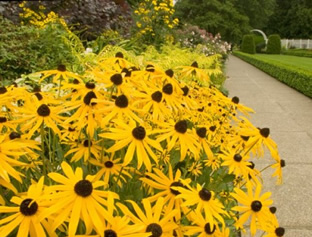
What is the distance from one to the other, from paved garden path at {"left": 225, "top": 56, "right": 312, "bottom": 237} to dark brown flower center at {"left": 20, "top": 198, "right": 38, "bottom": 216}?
233cm

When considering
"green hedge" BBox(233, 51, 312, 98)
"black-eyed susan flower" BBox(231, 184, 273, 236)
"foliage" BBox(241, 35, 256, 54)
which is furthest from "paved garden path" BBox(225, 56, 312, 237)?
"foliage" BBox(241, 35, 256, 54)

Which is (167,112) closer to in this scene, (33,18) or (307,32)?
(33,18)

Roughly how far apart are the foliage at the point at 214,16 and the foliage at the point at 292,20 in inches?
459

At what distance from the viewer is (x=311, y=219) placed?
2.93 m

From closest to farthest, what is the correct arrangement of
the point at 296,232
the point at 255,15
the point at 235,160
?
the point at 235,160 < the point at 296,232 < the point at 255,15

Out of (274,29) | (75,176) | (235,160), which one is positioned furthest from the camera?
(274,29)

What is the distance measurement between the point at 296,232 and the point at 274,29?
57.3 m

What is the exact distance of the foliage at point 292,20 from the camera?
4972 cm

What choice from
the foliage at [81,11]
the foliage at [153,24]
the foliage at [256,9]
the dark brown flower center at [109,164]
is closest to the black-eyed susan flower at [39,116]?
the dark brown flower center at [109,164]

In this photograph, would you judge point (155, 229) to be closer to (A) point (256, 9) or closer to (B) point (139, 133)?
(B) point (139, 133)

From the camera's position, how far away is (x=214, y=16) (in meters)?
39.7

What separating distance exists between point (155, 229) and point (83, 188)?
0.22 m

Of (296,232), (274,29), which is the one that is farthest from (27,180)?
(274,29)

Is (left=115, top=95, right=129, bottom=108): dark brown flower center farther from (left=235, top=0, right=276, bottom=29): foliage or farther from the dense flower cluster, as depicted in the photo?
(left=235, top=0, right=276, bottom=29): foliage
